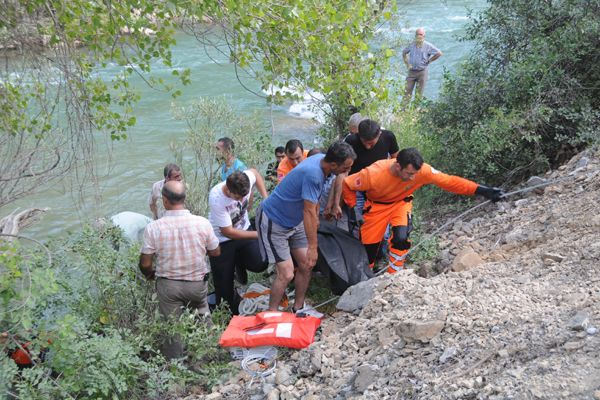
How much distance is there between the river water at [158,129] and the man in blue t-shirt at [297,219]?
2.66 metres

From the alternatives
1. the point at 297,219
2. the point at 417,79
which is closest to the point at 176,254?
the point at 297,219

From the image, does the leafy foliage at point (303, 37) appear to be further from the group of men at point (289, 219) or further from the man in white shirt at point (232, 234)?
the man in white shirt at point (232, 234)

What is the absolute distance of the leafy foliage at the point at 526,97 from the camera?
6320mm

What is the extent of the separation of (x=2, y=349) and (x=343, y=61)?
11.1ft

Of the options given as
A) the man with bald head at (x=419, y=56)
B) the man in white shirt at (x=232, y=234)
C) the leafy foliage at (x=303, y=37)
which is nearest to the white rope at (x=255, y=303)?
the man in white shirt at (x=232, y=234)

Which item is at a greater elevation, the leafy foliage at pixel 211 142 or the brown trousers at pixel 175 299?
the leafy foliage at pixel 211 142

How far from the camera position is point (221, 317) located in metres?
5.45

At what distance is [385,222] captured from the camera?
219 inches

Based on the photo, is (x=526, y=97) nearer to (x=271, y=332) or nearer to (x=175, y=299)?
(x=271, y=332)

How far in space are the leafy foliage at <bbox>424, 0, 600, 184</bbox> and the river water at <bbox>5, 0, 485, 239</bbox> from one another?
1587mm

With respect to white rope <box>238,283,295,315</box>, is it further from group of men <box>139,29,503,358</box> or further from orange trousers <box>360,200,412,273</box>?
orange trousers <box>360,200,412,273</box>

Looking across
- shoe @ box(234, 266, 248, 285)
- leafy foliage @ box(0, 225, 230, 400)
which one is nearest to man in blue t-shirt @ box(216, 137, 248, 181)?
shoe @ box(234, 266, 248, 285)

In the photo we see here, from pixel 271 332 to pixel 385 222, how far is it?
158 centimetres

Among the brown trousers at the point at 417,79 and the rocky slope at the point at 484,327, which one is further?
the brown trousers at the point at 417,79
